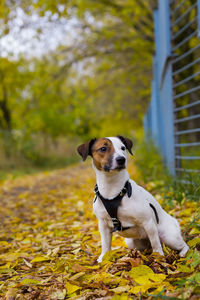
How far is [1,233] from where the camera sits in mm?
A: 4688

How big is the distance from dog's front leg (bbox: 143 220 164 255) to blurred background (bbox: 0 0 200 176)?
119 inches

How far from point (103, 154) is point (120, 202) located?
0.44m

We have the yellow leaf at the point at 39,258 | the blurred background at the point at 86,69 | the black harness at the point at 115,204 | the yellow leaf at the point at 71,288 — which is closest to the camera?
the yellow leaf at the point at 71,288

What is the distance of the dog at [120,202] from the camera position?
2816mm

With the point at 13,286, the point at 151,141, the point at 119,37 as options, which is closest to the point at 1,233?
the point at 13,286

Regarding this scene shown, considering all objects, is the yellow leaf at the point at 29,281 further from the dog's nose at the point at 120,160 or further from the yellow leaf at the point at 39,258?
the dog's nose at the point at 120,160

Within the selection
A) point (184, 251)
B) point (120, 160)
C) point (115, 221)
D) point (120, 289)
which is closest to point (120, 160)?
point (120, 160)

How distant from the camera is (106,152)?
2.83 metres

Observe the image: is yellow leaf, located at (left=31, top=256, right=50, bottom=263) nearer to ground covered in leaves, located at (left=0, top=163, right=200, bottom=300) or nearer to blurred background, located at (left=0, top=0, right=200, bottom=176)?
ground covered in leaves, located at (left=0, top=163, right=200, bottom=300)

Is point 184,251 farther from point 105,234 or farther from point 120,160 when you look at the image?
point 120,160

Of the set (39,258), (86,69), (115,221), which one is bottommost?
(39,258)

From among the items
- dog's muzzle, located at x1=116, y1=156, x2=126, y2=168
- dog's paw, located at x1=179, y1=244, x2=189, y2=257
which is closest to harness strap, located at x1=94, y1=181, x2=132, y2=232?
A: dog's muzzle, located at x1=116, y1=156, x2=126, y2=168

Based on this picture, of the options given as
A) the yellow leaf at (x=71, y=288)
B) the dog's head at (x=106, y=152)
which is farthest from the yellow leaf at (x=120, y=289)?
the dog's head at (x=106, y=152)

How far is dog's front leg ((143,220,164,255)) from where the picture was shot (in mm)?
2856
